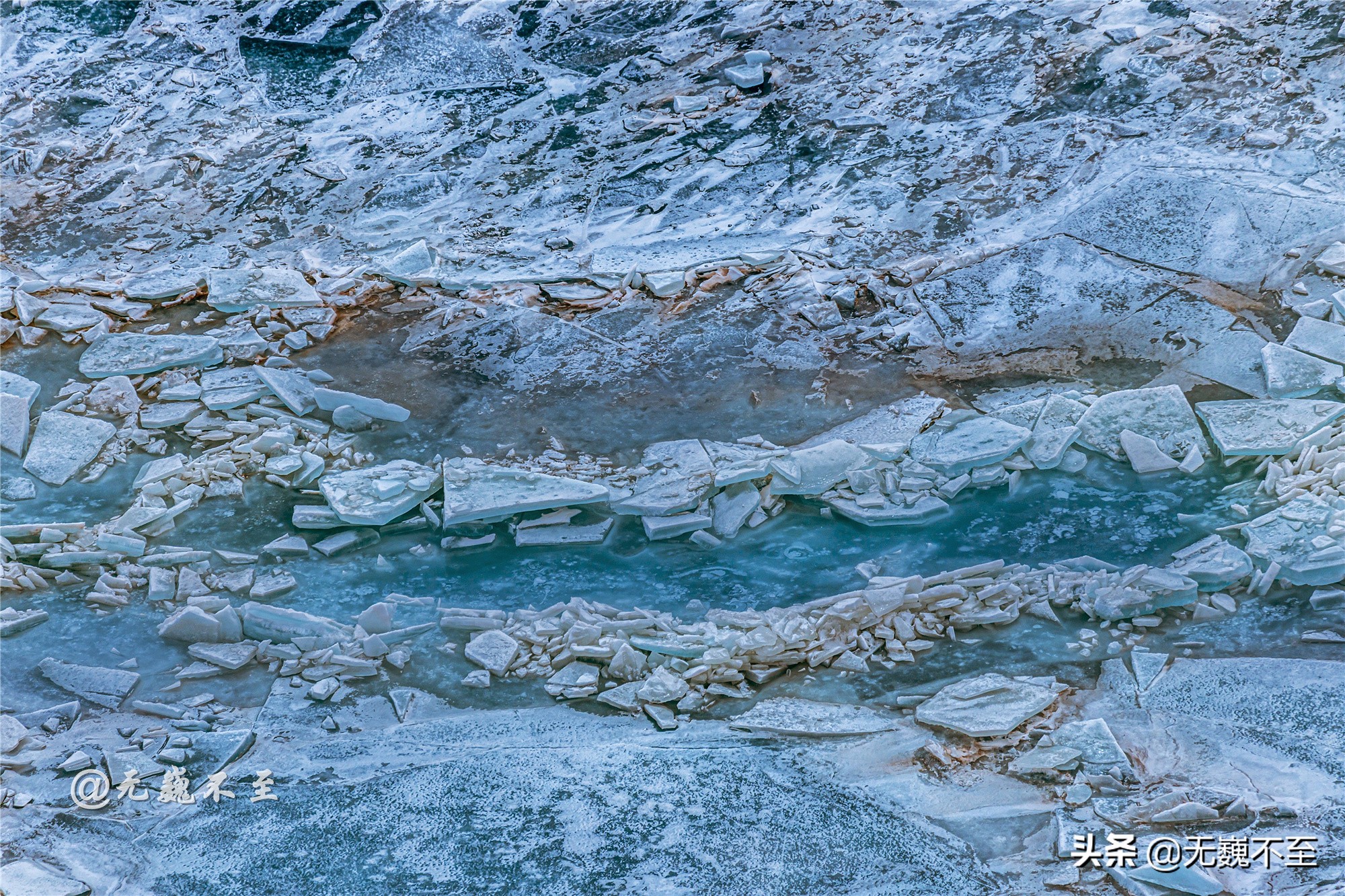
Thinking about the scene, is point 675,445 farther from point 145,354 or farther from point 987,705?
point 145,354

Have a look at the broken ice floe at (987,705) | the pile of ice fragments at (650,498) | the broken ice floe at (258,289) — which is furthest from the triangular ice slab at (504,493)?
the broken ice floe at (258,289)

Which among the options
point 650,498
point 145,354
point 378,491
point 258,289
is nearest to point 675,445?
point 650,498

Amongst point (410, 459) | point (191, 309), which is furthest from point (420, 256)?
point (410, 459)

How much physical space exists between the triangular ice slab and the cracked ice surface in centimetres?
2

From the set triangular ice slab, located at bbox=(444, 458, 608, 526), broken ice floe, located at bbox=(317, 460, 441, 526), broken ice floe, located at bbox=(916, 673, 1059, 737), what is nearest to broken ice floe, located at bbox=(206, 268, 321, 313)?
broken ice floe, located at bbox=(317, 460, 441, 526)

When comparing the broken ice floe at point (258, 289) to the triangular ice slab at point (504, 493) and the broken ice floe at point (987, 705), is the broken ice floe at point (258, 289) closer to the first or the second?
the triangular ice slab at point (504, 493)

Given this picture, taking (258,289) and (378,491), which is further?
(258,289)

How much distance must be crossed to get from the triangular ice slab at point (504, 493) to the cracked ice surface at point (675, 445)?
0.7 inches

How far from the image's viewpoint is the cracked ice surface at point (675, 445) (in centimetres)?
290

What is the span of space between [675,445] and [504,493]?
0.70 metres

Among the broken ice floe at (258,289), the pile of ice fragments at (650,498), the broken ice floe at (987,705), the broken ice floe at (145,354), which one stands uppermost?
the broken ice floe at (258,289)

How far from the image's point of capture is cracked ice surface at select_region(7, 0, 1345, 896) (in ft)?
9.51

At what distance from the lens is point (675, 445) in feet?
14.0

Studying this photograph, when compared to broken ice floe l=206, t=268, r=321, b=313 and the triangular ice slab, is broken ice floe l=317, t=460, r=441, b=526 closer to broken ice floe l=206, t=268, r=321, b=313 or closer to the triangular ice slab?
the triangular ice slab
